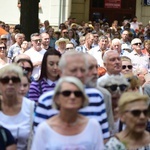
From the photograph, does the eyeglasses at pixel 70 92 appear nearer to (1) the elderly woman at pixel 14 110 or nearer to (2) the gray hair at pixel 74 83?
(2) the gray hair at pixel 74 83

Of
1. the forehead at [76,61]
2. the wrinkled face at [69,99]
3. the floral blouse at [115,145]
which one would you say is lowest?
the floral blouse at [115,145]

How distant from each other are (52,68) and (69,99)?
2.07 metres

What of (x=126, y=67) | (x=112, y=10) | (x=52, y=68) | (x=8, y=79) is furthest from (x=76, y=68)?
(x=112, y=10)

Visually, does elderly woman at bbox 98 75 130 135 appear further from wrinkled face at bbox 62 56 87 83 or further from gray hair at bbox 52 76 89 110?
gray hair at bbox 52 76 89 110

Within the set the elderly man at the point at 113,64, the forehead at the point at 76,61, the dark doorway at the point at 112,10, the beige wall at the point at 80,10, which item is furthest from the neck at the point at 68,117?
the dark doorway at the point at 112,10

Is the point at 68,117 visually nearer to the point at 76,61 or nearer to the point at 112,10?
the point at 76,61

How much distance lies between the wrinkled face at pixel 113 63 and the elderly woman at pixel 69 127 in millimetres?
2518

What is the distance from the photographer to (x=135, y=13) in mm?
34062

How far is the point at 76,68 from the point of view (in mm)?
5762

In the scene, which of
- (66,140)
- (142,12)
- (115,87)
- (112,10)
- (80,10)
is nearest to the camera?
(66,140)

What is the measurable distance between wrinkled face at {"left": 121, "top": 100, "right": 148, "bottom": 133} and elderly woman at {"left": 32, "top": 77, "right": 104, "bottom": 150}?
316 mm

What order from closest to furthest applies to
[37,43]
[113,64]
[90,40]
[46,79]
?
[46,79]
[113,64]
[37,43]
[90,40]

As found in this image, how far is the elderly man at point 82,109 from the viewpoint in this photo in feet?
19.0

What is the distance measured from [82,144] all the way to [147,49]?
9676 millimetres
